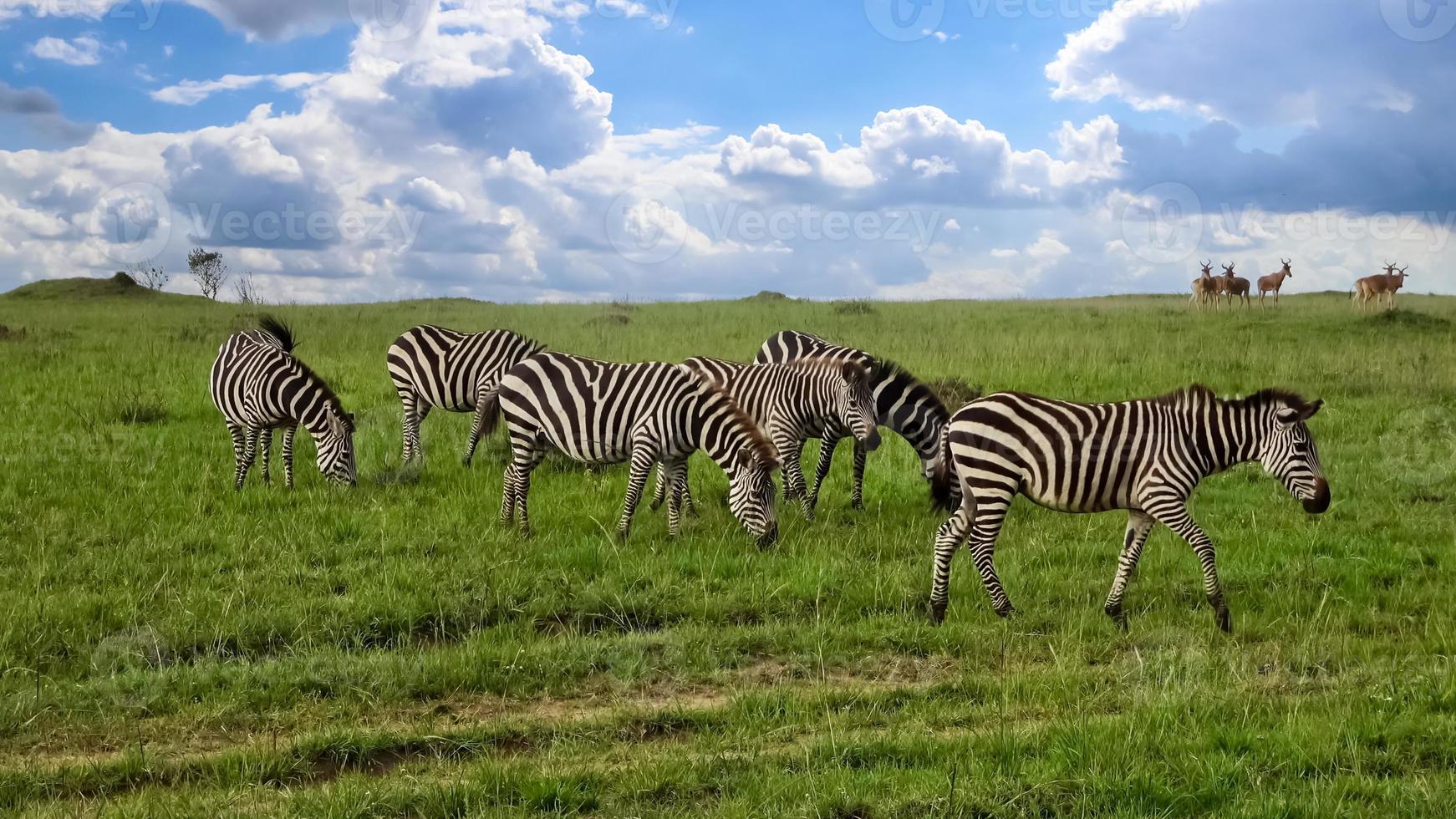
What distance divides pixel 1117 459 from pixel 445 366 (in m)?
9.79

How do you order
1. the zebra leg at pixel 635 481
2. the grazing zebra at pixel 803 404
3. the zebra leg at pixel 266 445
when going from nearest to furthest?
the zebra leg at pixel 635 481 < the grazing zebra at pixel 803 404 < the zebra leg at pixel 266 445

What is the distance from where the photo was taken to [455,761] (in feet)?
18.9

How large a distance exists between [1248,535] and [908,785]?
7.25 meters

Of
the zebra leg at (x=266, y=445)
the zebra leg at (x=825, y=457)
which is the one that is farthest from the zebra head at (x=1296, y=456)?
the zebra leg at (x=266, y=445)

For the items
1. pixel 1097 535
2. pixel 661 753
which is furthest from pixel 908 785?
pixel 1097 535

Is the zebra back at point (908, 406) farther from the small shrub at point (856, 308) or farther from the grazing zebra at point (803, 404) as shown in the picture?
the small shrub at point (856, 308)

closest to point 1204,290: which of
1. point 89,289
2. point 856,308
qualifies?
point 856,308

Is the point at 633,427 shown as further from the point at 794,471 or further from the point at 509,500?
the point at 794,471

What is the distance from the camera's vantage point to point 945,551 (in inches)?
320

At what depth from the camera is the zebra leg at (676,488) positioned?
10.5 m

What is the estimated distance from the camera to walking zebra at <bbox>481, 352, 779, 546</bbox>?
9891 millimetres

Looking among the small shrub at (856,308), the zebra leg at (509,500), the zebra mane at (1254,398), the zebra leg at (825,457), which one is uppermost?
the small shrub at (856,308)

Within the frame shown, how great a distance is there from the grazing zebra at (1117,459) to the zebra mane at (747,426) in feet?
6.57

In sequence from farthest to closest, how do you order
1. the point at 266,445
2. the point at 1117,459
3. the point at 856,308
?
the point at 856,308, the point at 266,445, the point at 1117,459
